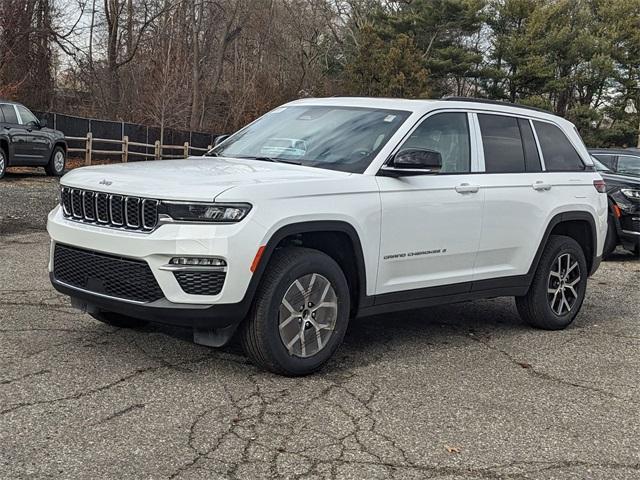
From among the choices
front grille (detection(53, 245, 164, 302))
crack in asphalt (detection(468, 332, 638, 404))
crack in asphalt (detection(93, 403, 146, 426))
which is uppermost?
front grille (detection(53, 245, 164, 302))

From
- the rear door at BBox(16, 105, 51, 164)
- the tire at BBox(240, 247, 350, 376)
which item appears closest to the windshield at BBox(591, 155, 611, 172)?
the tire at BBox(240, 247, 350, 376)

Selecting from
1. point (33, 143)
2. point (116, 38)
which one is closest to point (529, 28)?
point (116, 38)

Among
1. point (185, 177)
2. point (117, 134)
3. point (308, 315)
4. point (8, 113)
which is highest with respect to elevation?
point (185, 177)

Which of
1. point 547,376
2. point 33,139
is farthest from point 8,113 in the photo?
point 547,376

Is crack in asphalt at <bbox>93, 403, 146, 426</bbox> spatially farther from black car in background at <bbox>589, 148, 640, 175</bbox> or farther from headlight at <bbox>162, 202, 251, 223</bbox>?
black car in background at <bbox>589, 148, 640, 175</bbox>

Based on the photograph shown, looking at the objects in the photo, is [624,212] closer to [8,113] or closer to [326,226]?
[326,226]

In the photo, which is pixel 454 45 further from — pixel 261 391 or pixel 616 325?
pixel 261 391

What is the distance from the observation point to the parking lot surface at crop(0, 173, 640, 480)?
386 cm

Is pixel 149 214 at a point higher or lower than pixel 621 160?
lower

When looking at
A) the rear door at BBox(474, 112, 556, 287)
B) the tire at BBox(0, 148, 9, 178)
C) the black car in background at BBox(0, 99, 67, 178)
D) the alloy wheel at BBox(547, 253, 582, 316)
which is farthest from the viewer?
the black car in background at BBox(0, 99, 67, 178)

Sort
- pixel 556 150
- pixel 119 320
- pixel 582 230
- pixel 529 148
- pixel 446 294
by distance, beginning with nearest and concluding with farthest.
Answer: pixel 119 320 < pixel 446 294 < pixel 529 148 < pixel 556 150 < pixel 582 230

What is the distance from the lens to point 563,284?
715cm

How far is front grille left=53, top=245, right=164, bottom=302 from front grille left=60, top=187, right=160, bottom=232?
0.66 feet

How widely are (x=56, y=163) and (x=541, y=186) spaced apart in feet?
51.3
